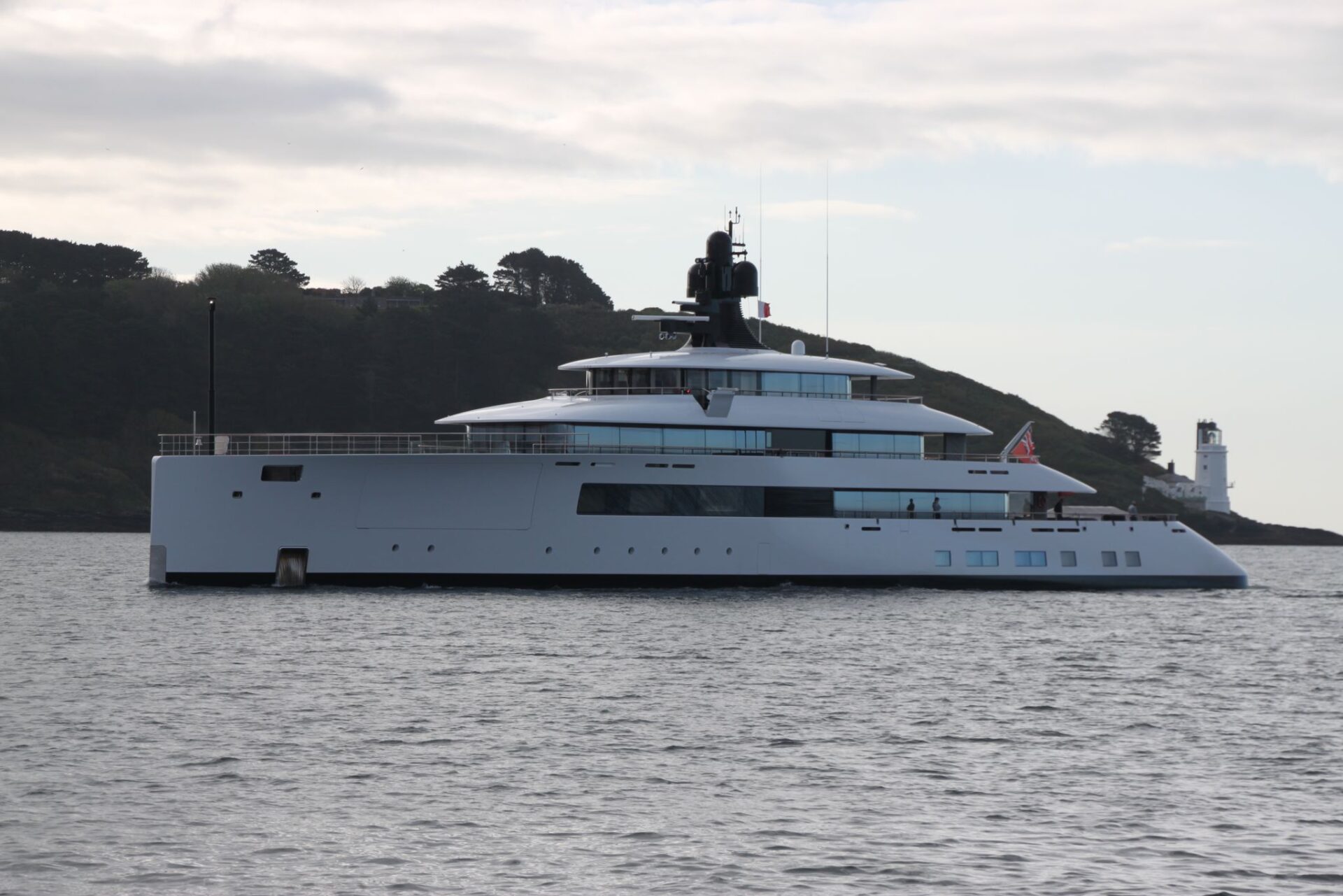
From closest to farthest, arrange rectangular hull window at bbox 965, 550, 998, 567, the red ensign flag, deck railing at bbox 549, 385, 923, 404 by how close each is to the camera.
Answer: deck railing at bbox 549, 385, 923, 404 → rectangular hull window at bbox 965, 550, 998, 567 → the red ensign flag

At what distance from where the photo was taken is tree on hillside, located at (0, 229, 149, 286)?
134 metres

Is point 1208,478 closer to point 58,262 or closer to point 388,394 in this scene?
point 388,394

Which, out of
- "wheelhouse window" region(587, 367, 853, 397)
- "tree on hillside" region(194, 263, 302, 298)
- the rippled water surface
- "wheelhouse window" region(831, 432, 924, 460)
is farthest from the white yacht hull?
"tree on hillside" region(194, 263, 302, 298)

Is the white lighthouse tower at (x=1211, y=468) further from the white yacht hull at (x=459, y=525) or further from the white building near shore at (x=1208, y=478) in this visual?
the white yacht hull at (x=459, y=525)

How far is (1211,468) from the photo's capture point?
130 meters

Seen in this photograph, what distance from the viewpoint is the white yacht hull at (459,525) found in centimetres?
4488

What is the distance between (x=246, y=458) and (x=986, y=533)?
69.1 ft

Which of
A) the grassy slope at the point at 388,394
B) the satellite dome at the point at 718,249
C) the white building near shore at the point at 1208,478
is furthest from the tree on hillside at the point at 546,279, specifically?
the satellite dome at the point at 718,249

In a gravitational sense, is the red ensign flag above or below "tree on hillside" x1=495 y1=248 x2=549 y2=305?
below

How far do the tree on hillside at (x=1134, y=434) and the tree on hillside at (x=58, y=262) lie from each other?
8332cm

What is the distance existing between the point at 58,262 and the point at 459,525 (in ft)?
330

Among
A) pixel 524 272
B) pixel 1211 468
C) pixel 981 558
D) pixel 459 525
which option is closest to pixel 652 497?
pixel 459 525

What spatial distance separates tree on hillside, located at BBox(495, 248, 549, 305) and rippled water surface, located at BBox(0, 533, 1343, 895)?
116 meters

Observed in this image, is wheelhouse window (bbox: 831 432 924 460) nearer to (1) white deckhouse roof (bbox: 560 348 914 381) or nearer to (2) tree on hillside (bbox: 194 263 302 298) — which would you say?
(1) white deckhouse roof (bbox: 560 348 914 381)
